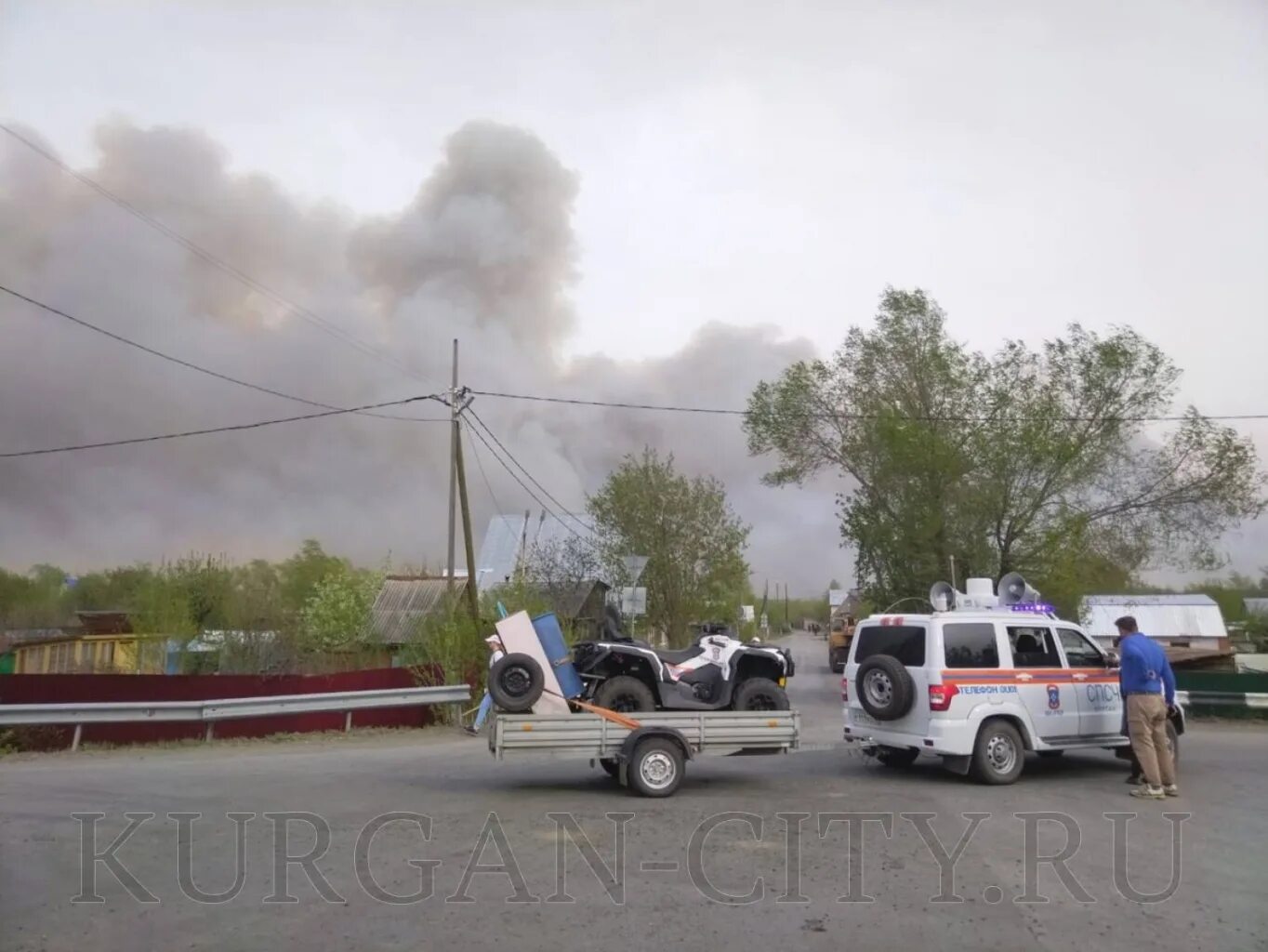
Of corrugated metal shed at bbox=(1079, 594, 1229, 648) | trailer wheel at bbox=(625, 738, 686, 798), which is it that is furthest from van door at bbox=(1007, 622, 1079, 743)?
corrugated metal shed at bbox=(1079, 594, 1229, 648)

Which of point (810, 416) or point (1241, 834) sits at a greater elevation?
point (810, 416)

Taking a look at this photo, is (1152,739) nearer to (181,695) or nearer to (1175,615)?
(181,695)

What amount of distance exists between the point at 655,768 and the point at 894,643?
3325 mm

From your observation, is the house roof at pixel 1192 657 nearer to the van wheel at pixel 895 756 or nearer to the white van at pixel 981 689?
the white van at pixel 981 689

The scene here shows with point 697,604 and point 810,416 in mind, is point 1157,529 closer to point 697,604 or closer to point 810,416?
point 810,416

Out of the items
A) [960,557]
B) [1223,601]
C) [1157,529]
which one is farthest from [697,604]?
[1223,601]

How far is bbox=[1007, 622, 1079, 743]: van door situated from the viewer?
11.2m

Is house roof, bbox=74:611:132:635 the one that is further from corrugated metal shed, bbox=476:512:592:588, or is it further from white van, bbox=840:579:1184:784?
white van, bbox=840:579:1184:784

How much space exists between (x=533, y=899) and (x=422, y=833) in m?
2.14

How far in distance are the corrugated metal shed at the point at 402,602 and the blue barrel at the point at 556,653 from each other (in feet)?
96.0

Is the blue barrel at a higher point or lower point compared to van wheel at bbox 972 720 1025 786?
higher

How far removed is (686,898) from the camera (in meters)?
6.39

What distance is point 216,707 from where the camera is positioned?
1530 cm

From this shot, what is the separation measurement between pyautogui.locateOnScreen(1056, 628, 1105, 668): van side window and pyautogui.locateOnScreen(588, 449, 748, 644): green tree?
30.7 metres
